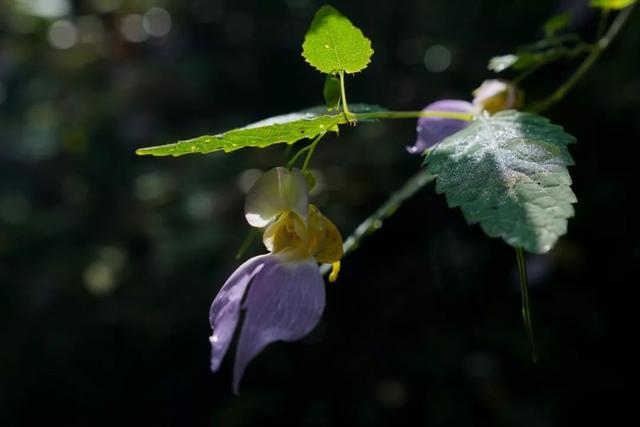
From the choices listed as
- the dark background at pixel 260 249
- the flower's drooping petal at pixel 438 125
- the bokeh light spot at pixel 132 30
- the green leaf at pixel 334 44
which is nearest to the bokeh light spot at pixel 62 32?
the dark background at pixel 260 249

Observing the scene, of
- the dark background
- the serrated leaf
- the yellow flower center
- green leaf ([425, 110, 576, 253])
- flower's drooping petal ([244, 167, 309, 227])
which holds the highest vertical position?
the serrated leaf

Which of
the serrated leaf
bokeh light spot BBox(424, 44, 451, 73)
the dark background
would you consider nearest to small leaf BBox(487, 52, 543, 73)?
the serrated leaf

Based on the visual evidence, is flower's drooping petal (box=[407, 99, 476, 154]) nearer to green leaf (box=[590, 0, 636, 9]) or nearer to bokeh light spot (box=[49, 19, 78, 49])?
green leaf (box=[590, 0, 636, 9])

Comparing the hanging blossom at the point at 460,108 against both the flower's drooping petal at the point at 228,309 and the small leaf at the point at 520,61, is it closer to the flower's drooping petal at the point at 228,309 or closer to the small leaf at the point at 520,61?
the small leaf at the point at 520,61

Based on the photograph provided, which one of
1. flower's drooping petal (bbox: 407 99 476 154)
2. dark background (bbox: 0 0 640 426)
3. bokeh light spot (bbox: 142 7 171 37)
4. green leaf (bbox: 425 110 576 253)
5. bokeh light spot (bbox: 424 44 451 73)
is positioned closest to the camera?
green leaf (bbox: 425 110 576 253)

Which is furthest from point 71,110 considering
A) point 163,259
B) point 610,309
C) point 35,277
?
point 610,309

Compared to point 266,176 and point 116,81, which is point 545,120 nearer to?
point 266,176
